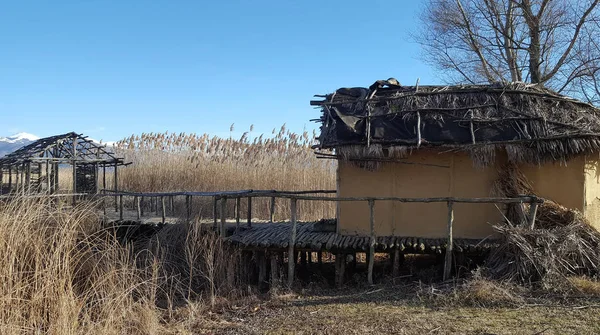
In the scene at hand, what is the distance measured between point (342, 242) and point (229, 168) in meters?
9.73

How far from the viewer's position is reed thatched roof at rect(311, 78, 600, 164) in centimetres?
894

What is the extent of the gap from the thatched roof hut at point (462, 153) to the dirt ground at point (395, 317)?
2267 millimetres

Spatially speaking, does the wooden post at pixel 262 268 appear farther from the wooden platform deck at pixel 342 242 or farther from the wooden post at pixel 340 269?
the wooden post at pixel 340 269

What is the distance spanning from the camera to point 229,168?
18312 mm

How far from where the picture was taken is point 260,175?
682 inches

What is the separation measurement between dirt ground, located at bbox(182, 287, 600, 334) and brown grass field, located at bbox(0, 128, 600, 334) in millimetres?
15

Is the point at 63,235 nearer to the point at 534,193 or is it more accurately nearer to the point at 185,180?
the point at 534,193

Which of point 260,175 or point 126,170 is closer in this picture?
point 260,175

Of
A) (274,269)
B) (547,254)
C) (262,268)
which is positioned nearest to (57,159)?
(262,268)

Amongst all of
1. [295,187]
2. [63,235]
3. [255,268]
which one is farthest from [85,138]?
[63,235]

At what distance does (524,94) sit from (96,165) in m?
14.4

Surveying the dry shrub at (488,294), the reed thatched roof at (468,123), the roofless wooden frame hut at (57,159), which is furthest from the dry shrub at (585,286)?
the roofless wooden frame hut at (57,159)

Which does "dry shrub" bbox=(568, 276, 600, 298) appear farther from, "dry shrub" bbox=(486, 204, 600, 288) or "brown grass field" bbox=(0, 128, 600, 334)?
"dry shrub" bbox=(486, 204, 600, 288)

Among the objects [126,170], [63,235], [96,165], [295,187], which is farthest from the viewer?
[126,170]
